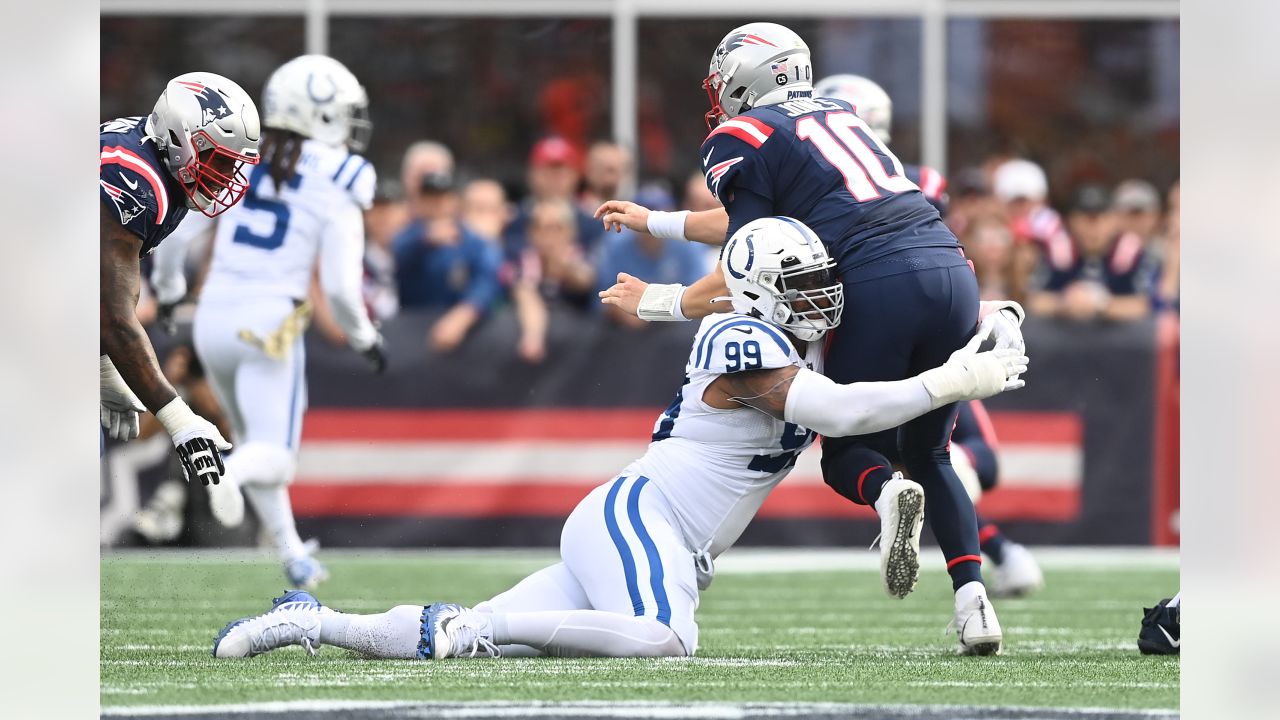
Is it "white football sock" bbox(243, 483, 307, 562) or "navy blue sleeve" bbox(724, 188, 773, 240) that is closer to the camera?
"navy blue sleeve" bbox(724, 188, 773, 240)

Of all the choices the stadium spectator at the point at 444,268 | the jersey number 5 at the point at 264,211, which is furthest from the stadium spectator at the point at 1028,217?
the jersey number 5 at the point at 264,211

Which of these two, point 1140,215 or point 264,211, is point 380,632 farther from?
point 1140,215

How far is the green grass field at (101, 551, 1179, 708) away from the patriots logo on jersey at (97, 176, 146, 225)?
1.14 metres

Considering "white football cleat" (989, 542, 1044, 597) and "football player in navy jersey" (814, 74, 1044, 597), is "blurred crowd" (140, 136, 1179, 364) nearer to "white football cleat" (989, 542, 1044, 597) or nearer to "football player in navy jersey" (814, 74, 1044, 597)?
"football player in navy jersey" (814, 74, 1044, 597)

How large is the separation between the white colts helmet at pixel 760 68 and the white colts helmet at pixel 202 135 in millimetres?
1351

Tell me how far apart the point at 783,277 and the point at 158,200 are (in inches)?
67.1

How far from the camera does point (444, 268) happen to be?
9.82 metres

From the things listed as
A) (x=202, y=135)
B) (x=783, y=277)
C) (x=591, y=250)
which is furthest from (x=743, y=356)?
(x=591, y=250)

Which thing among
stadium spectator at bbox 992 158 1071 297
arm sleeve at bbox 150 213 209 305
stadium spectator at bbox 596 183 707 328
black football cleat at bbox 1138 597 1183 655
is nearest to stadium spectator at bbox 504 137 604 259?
stadium spectator at bbox 596 183 707 328

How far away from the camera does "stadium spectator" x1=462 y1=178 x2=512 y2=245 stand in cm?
1010

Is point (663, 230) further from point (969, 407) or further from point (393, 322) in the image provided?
point (393, 322)

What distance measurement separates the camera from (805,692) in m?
3.87

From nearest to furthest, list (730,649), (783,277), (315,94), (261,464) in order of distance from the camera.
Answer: (783,277)
(730,649)
(261,464)
(315,94)

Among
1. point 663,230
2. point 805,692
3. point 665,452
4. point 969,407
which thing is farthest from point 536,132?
point 805,692
